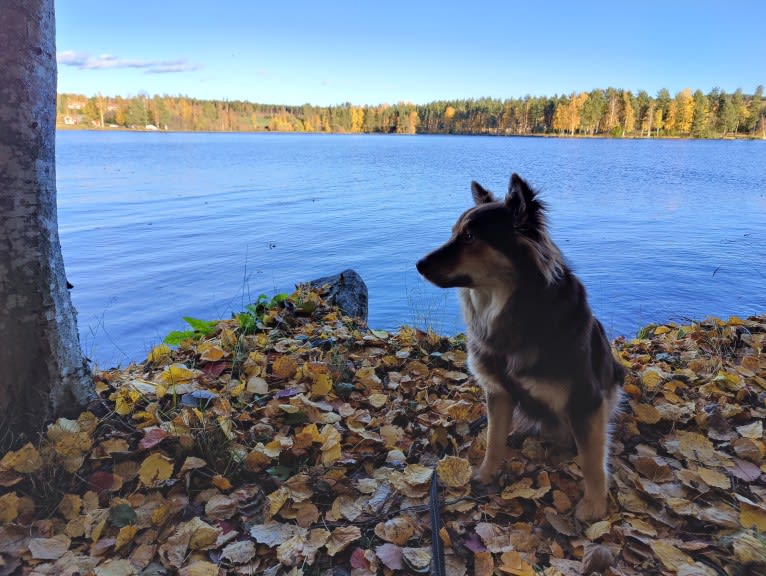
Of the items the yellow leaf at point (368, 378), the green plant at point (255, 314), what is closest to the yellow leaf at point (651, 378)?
the yellow leaf at point (368, 378)

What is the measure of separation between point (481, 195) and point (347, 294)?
13.8 feet

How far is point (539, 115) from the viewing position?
110438mm

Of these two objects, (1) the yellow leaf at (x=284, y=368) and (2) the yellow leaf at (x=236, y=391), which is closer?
(2) the yellow leaf at (x=236, y=391)

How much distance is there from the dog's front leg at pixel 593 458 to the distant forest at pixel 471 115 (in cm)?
10949

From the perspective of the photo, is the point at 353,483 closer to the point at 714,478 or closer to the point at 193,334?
the point at 714,478

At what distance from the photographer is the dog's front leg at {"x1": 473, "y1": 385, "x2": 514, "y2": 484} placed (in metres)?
2.89

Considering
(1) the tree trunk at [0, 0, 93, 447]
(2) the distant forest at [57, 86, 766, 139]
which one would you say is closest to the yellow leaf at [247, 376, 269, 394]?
(1) the tree trunk at [0, 0, 93, 447]

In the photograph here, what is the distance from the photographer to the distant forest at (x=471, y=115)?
3666 inches

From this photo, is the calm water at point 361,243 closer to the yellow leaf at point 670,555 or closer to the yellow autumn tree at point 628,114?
the yellow leaf at point 670,555

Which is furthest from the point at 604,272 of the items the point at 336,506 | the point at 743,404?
the point at 336,506

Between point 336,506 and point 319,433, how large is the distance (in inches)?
23.7

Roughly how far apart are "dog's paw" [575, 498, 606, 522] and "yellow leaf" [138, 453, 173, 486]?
7.30ft

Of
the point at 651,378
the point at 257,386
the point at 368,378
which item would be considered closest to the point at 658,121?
the point at 651,378

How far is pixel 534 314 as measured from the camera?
255 cm
